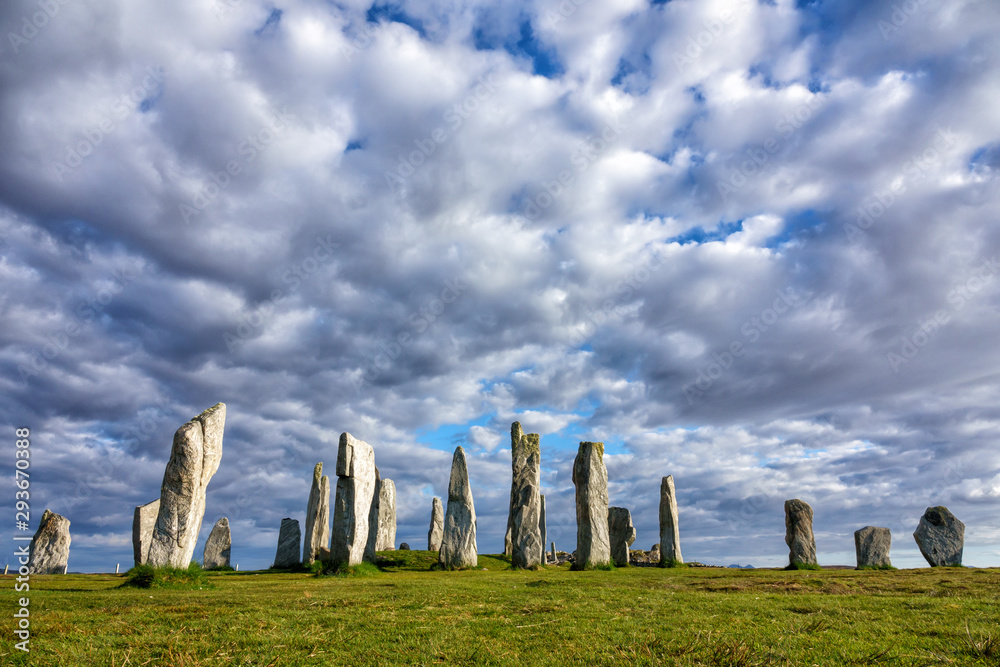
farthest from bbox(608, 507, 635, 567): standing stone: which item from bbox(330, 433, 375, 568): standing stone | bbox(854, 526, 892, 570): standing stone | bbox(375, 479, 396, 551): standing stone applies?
bbox(375, 479, 396, 551): standing stone

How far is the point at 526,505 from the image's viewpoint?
22.6 m

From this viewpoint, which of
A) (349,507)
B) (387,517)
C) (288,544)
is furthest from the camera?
(387,517)

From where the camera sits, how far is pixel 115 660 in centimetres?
553

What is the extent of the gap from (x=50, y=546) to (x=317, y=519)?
38.7ft

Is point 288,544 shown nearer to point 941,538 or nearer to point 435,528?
point 435,528

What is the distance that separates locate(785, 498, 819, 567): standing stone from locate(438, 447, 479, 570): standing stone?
481 inches

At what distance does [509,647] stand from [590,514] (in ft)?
54.6

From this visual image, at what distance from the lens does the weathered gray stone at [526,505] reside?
22.2 metres

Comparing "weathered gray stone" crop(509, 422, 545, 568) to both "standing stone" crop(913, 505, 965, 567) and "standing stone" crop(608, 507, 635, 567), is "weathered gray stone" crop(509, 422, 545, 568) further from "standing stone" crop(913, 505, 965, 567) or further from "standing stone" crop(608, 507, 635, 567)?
"standing stone" crop(913, 505, 965, 567)

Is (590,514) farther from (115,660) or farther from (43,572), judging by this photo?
(43,572)

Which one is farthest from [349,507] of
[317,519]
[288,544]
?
[288,544]

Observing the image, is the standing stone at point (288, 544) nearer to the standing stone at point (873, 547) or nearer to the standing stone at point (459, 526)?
the standing stone at point (459, 526)

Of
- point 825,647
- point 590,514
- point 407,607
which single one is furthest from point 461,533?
point 825,647

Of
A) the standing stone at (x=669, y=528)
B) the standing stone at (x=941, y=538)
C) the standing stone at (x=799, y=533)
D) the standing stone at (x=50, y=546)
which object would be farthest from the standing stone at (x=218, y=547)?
the standing stone at (x=941, y=538)
